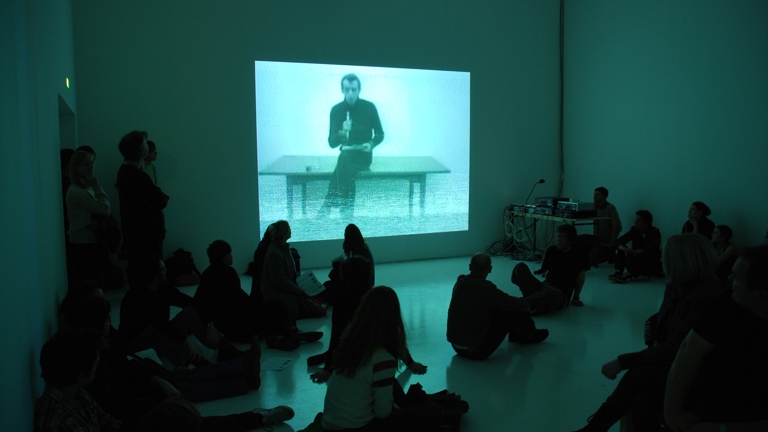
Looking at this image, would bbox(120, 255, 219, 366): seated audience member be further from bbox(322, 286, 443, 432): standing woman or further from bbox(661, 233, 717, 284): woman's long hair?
bbox(661, 233, 717, 284): woman's long hair

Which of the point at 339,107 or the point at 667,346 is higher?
the point at 339,107

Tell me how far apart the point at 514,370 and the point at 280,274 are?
6.42 feet

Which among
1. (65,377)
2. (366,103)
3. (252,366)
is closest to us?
(65,377)

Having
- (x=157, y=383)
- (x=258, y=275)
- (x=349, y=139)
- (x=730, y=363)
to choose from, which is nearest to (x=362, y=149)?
(x=349, y=139)

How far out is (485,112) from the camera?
8.40m

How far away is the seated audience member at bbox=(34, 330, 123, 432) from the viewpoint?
1.89 metres

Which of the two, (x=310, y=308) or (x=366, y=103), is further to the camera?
(x=366, y=103)

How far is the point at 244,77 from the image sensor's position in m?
6.93

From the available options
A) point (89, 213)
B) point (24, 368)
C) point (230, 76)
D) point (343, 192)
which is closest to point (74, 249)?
point (89, 213)

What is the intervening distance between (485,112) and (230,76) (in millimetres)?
3681

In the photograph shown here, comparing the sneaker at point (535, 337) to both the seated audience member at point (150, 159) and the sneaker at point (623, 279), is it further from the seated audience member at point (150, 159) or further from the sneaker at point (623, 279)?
the seated audience member at point (150, 159)

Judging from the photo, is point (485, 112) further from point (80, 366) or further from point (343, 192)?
point (80, 366)

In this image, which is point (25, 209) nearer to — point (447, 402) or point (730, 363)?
point (447, 402)


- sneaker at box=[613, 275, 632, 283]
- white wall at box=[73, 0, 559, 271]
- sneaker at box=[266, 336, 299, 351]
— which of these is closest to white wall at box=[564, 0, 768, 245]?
white wall at box=[73, 0, 559, 271]
